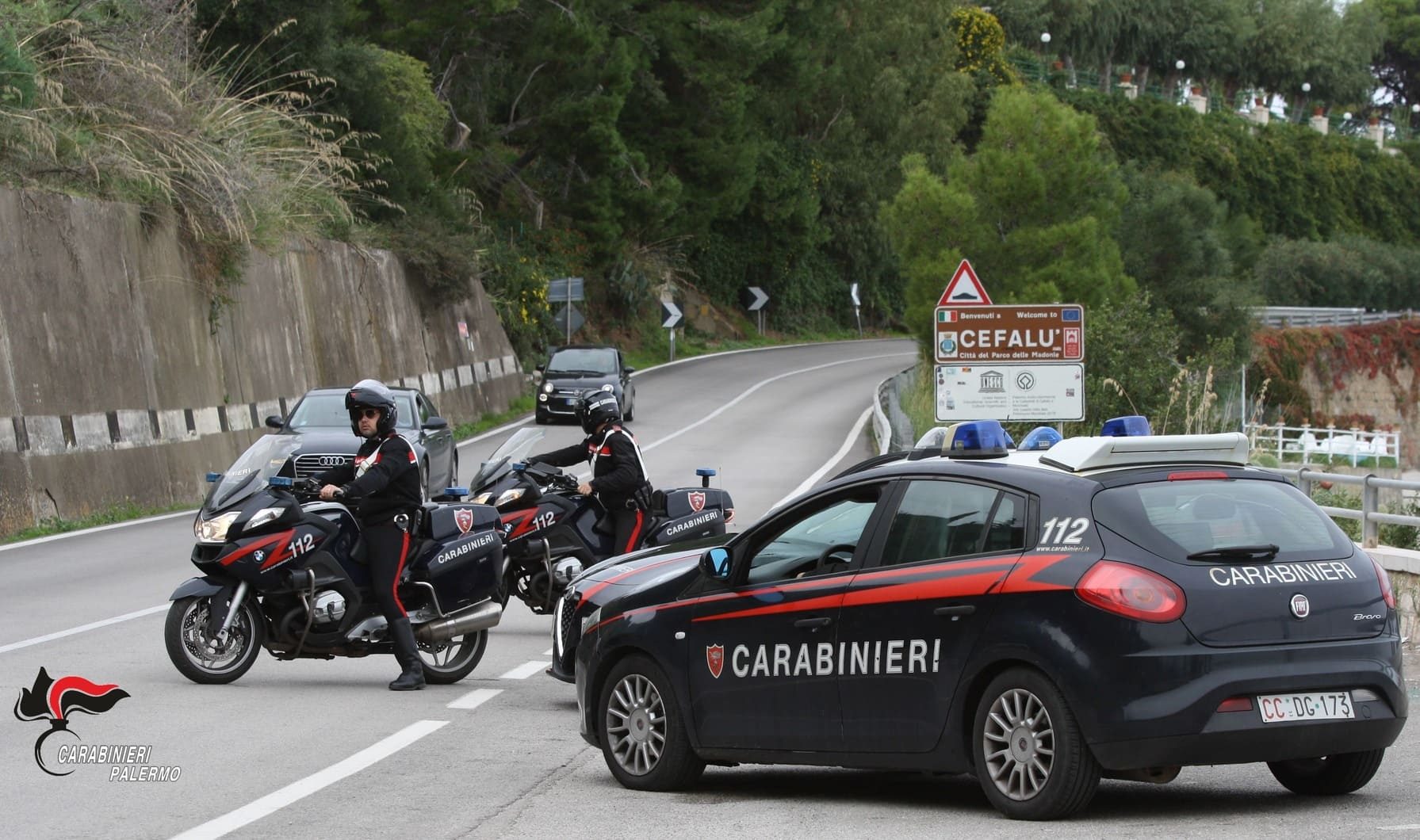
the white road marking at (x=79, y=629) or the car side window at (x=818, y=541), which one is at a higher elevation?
the car side window at (x=818, y=541)

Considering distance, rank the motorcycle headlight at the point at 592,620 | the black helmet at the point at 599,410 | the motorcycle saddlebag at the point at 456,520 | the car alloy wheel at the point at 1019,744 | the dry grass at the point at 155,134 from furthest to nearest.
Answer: the dry grass at the point at 155,134 < the black helmet at the point at 599,410 < the motorcycle saddlebag at the point at 456,520 < the motorcycle headlight at the point at 592,620 < the car alloy wheel at the point at 1019,744

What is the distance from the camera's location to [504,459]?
13094 mm

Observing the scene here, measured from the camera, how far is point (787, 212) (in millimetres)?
73500

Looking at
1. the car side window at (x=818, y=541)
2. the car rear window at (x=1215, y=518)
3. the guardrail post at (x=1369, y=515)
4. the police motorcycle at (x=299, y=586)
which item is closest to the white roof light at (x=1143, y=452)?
the car rear window at (x=1215, y=518)

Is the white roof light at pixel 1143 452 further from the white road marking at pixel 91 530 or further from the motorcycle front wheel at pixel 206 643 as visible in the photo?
the white road marking at pixel 91 530

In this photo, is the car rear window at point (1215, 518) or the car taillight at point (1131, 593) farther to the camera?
the car rear window at point (1215, 518)

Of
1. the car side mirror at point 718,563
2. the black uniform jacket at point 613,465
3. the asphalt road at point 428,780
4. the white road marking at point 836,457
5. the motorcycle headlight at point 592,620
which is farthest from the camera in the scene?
the white road marking at point 836,457

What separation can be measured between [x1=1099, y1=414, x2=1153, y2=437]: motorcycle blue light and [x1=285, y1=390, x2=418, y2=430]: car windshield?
49.4 ft

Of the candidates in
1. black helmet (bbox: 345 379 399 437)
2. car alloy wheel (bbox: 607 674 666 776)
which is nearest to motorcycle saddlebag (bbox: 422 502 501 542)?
black helmet (bbox: 345 379 399 437)

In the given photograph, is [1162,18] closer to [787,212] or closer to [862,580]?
[787,212]

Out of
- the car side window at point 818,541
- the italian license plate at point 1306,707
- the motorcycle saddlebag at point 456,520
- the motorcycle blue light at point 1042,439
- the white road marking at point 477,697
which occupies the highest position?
the motorcycle blue light at point 1042,439

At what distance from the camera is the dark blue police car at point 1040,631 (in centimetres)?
649

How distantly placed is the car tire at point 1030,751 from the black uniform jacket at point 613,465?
5943mm

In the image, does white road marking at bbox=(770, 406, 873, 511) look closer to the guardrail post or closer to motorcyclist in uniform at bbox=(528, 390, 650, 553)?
motorcyclist in uniform at bbox=(528, 390, 650, 553)
